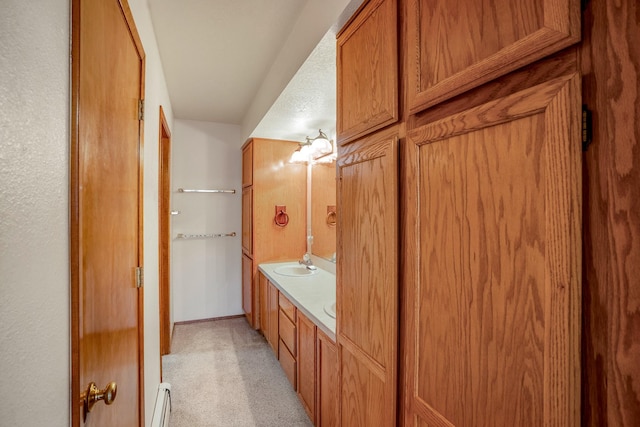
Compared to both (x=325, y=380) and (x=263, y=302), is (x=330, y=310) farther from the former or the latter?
(x=263, y=302)

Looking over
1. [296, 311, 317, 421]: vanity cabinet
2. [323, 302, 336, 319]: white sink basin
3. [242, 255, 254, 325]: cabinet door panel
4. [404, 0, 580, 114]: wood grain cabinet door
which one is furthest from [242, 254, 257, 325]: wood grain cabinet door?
[404, 0, 580, 114]: wood grain cabinet door

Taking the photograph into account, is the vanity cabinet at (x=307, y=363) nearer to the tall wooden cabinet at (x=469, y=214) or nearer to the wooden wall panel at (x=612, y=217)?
the tall wooden cabinet at (x=469, y=214)

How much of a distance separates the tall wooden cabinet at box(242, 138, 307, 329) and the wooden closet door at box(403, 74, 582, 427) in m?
2.55

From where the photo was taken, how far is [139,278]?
1.32 meters

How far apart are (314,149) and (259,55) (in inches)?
34.9

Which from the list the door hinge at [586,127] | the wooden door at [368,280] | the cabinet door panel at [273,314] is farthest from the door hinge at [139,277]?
the door hinge at [586,127]

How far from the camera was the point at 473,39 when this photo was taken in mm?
672

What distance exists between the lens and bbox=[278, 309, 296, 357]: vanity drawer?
87.0 inches

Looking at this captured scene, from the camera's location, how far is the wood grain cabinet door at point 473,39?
518 millimetres

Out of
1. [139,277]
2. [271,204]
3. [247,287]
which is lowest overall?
[247,287]

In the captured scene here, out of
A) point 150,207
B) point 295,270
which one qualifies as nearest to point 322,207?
point 295,270

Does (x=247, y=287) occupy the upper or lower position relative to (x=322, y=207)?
lower

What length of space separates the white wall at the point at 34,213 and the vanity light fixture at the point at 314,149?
2.14 m

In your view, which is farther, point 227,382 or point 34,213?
point 227,382
